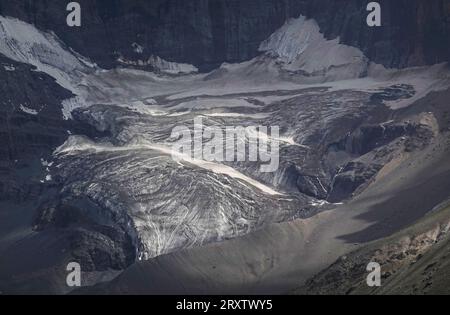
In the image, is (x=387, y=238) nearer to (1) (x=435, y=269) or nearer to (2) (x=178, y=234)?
(1) (x=435, y=269)

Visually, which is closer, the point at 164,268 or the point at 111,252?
the point at 164,268

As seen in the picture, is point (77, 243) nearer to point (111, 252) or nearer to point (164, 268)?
point (111, 252)

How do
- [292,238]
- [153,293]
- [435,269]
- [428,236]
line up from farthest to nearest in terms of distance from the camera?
[292,238] < [153,293] < [428,236] < [435,269]

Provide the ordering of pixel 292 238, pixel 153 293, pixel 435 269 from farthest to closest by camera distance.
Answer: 1. pixel 292 238
2. pixel 153 293
3. pixel 435 269

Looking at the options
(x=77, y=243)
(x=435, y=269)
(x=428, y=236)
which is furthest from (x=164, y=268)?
(x=435, y=269)

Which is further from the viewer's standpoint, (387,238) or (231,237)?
(231,237)

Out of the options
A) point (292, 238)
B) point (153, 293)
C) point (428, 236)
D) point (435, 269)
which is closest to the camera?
point (435, 269)
